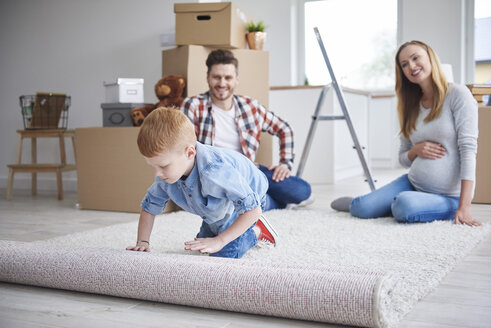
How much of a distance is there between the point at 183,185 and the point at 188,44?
173cm

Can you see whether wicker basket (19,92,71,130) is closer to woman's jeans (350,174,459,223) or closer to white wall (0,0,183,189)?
white wall (0,0,183,189)

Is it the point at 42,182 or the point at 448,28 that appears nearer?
the point at 42,182

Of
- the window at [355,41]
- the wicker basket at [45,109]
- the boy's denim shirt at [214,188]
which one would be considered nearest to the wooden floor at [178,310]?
the boy's denim shirt at [214,188]

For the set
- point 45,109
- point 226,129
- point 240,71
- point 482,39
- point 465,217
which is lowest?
point 465,217

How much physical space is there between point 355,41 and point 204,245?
16.7ft

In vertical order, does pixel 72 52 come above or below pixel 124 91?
above

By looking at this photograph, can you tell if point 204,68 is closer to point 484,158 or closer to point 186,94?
point 186,94

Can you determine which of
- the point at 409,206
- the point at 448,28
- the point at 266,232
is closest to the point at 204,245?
the point at 266,232

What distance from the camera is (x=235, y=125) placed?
8.60ft

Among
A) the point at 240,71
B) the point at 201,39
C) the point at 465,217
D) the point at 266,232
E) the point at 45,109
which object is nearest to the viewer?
the point at 266,232

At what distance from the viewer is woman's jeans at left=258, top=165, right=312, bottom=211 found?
259cm

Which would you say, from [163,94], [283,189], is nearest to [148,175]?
[163,94]

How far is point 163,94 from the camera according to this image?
9.05 feet

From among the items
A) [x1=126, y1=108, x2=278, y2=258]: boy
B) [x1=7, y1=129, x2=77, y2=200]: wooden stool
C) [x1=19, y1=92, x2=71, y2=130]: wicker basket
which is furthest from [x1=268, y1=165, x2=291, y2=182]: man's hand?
[x1=19, y1=92, x2=71, y2=130]: wicker basket
